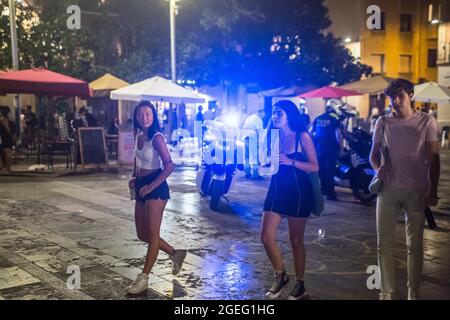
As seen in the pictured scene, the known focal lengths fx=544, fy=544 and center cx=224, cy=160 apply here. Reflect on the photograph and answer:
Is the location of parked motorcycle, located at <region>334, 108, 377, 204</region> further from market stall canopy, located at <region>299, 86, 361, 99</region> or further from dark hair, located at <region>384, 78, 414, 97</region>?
market stall canopy, located at <region>299, 86, 361, 99</region>

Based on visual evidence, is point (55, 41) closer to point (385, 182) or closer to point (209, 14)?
point (209, 14)

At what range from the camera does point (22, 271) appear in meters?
5.93

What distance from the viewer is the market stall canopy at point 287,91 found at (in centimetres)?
2631

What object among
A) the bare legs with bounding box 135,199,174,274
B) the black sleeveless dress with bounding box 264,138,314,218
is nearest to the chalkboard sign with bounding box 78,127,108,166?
the bare legs with bounding box 135,199,174,274

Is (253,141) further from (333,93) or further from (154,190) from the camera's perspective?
(154,190)

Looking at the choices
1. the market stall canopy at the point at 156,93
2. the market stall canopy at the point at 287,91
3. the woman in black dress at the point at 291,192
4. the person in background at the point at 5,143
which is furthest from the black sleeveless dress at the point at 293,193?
the market stall canopy at the point at 287,91

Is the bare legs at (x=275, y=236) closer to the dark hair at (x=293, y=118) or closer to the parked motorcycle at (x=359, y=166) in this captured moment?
the dark hair at (x=293, y=118)

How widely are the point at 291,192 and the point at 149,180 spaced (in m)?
1.34

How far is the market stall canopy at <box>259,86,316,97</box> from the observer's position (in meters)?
26.3

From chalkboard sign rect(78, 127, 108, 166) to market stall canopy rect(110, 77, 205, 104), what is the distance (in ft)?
3.67

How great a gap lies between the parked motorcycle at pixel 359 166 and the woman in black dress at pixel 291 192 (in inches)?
226

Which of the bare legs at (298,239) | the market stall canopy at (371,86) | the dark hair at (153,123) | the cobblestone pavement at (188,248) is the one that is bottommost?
the cobblestone pavement at (188,248)
